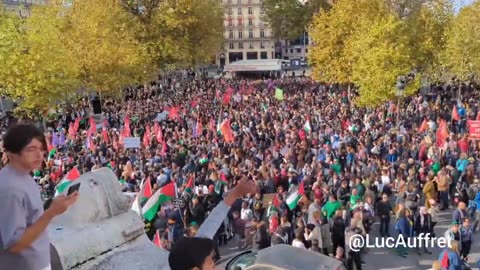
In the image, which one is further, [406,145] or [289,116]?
[289,116]

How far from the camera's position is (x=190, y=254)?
2684 mm

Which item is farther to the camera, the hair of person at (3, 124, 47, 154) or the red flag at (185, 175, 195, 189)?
the red flag at (185, 175, 195, 189)

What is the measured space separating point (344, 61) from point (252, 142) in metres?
20.2

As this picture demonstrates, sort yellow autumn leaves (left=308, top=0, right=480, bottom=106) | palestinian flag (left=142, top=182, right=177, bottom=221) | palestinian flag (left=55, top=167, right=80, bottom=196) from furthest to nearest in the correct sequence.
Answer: yellow autumn leaves (left=308, top=0, right=480, bottom=106), palestinian flag (left=142, top=182, right=177, bottom=221), palestinian flag (left=55, top=167, right=80, bottom=196)

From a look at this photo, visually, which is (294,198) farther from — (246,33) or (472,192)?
(246,33)

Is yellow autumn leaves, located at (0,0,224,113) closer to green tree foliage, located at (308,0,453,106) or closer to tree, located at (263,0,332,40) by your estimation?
green tree foliage, located at (308,0,453,106)

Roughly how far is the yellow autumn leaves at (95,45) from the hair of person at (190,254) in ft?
94.3

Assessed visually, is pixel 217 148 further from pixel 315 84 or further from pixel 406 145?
pixel 315 84

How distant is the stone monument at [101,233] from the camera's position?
13.0 feet

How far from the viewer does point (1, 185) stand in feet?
9.08

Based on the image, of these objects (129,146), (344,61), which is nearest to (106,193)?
(129,146)

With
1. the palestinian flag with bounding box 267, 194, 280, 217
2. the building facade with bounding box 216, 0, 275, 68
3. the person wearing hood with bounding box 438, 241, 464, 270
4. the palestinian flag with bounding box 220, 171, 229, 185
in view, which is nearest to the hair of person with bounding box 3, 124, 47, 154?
the person wearing hood with bounding box 438, 241, 464, 270

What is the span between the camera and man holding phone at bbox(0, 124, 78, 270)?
275 cm

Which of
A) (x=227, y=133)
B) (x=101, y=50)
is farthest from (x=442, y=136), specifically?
(x=101, y=50)
